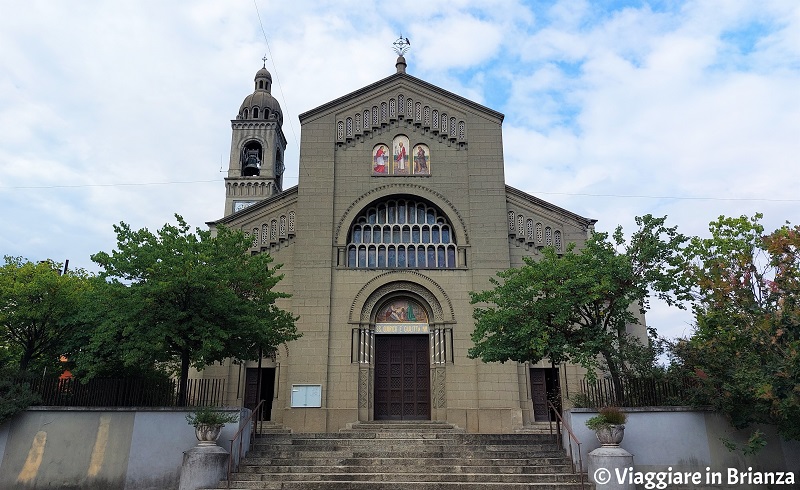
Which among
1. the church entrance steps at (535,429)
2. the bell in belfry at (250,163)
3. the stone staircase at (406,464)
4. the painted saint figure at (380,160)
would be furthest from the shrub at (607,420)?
the bell in belfry at (250,163)

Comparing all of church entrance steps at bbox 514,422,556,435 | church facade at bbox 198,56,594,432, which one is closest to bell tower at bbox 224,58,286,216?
church facade at bbox 198,56,594,432

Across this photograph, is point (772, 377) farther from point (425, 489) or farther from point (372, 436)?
point (372, 436)

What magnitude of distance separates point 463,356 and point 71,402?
13276 millimetres

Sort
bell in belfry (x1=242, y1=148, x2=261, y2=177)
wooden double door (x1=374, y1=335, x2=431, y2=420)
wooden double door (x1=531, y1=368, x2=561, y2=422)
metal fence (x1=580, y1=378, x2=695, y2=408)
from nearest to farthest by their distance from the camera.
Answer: metal fence (x1=580, y1=378, x2=695, y2=408)
wooden double door (x1=531, y1=368, x2=561, y2=422)
wooden double door (x1=374, y1=335, x2=431, y2=420)
bell in belfry (x1=242, y1=148, x2=261, y2=177)

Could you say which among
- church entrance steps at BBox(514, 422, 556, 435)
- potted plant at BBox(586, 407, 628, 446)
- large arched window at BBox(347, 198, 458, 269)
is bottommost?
church entrance steps at BBox(514, 422, 556, 435)

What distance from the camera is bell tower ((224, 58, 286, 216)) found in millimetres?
45656

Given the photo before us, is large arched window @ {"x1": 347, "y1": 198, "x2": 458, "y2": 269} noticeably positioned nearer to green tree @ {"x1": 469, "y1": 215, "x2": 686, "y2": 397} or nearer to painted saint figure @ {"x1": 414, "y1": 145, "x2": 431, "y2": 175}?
painted saint figure @ {"x1": 414, "y1": 145, "x2": 431, "y2": 175}

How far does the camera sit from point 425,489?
13.1 meters

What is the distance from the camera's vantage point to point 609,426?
13438mm

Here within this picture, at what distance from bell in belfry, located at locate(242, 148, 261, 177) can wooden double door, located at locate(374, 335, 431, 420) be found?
93.0 feet

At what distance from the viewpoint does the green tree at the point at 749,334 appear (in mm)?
12414

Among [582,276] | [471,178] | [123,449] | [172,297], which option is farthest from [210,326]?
[471,178]

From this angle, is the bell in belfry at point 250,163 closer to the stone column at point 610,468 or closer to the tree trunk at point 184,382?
the tree trunk at point 184,382

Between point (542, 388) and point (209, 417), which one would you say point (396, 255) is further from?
point (209, 417)
